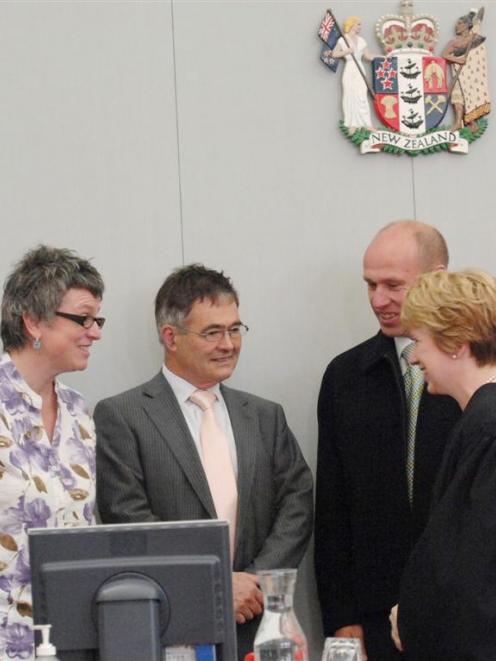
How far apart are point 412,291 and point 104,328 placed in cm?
144

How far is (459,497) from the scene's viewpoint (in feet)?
8.96

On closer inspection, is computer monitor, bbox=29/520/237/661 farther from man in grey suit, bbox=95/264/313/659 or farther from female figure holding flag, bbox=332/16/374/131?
female figure holding flag, bbox=332/16/374/131

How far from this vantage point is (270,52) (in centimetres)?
441

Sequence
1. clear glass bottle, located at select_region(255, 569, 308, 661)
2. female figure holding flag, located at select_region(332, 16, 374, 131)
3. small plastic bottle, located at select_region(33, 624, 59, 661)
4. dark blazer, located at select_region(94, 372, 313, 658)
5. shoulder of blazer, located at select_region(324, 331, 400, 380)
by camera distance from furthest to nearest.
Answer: female figure holding flag, located at select_region(332, 16, 374, 131), shoulder of blazer, located at select_region(324, 331, 400, 380), dark blazer, located at select_region(94, 372, 313, 658), clear glass bottle, located at select_region(255, 569, 308, 661), small plastic bottle, located at select_region(33, 624, 59, 661)

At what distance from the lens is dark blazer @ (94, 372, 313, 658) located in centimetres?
379

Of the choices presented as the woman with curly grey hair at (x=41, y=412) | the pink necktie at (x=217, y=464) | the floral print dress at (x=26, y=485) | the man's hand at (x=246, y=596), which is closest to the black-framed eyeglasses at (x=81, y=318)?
the woman with curly grey hair at (x=41, y=412)

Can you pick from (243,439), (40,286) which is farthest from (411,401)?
(40,286)

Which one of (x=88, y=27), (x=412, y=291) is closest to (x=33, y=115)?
(x=88, y=27)

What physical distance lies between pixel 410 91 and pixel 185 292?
1209 millimetres

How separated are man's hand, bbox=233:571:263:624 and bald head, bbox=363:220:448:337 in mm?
888

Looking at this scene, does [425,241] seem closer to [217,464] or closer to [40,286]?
[217,464]

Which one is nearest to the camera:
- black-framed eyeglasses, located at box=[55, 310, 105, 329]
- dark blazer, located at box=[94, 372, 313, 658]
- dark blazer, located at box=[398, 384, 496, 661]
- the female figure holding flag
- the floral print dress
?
dark blazer, located at box=[398, 384, 496, 661]

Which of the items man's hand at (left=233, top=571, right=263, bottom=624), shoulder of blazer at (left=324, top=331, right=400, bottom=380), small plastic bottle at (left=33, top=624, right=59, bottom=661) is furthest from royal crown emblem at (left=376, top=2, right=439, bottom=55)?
small plastic bottle at (left=33, top=624, right=59, bottom=661)

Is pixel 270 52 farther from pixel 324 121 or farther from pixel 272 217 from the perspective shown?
pixel 272 217
